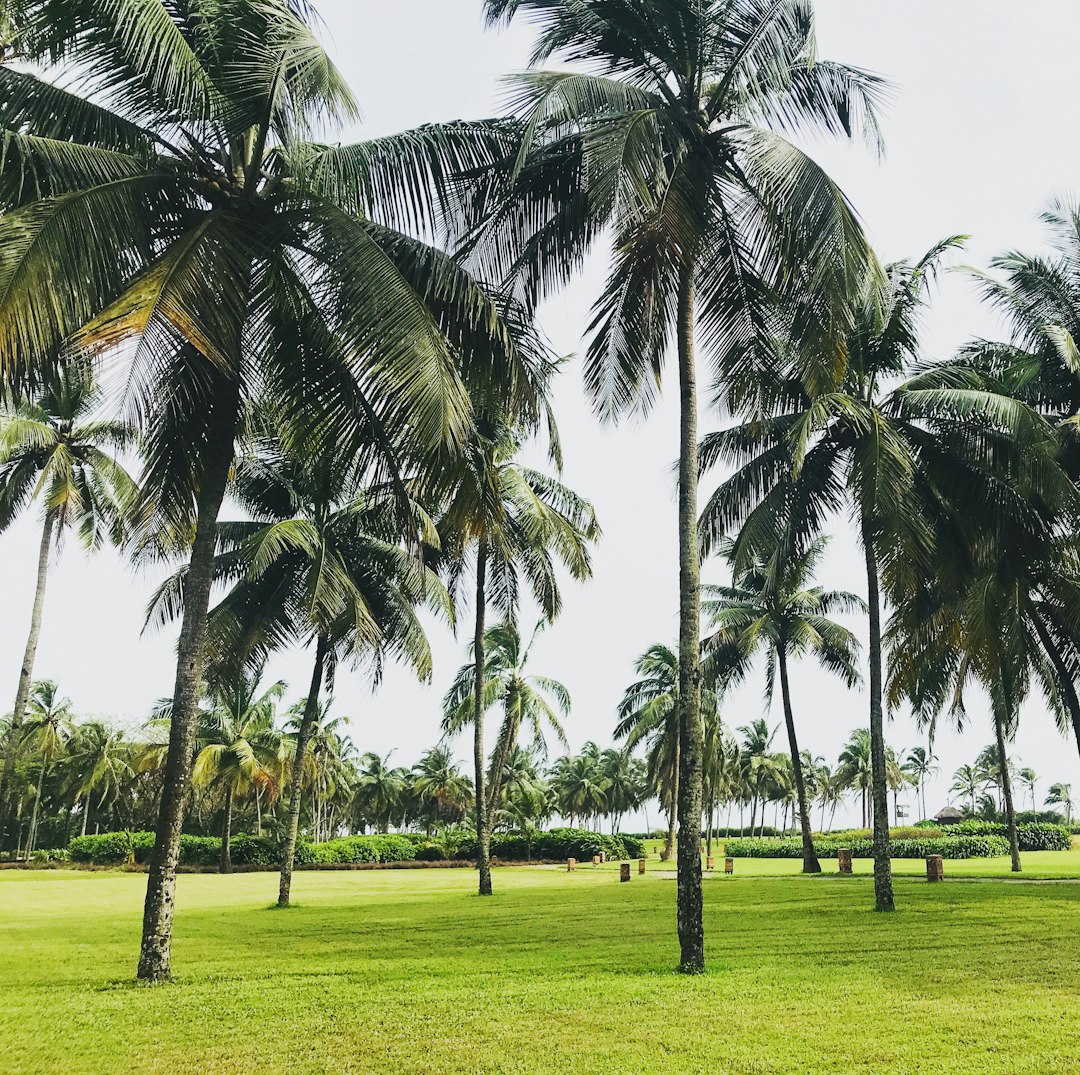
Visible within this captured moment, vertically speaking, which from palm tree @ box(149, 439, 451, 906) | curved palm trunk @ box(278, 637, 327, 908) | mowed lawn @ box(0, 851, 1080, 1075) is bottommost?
mowed lawn @ box(0, 851, 1080, 1075)

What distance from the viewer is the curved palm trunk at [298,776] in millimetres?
20234

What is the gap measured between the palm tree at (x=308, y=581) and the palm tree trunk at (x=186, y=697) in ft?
24.5

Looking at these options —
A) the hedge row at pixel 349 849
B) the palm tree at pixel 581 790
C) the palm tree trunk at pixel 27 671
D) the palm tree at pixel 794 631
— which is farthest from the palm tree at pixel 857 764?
the palm tree trunk at pixel 27 671

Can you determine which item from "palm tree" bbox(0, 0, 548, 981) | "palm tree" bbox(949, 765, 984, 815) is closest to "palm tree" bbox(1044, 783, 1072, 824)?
"palm tree" bbox(949, 765, 984, 815)

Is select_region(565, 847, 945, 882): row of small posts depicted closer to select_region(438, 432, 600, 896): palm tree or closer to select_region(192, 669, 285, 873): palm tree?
select_region(438, 432, 600, 896): palm tree

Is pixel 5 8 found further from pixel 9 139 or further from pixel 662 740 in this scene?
pixel 662 740

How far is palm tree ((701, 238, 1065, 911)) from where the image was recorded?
14.9 meters

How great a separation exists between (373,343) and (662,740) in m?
31.9

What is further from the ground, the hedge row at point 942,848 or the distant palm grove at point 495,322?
the distant palm grove at point 495,322

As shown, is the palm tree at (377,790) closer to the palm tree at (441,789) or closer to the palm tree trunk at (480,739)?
the palm tree at (441,789)

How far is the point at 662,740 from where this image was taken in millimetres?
38594

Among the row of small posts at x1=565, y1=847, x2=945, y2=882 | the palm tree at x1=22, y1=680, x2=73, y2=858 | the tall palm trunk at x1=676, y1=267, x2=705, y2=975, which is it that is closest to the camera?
the tall palm trunk at x1=676, y1=267, x2=705, y2=975

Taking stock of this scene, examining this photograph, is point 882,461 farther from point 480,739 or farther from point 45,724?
point 45,724

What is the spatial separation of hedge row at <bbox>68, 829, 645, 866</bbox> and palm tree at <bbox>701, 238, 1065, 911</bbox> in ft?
95.8
